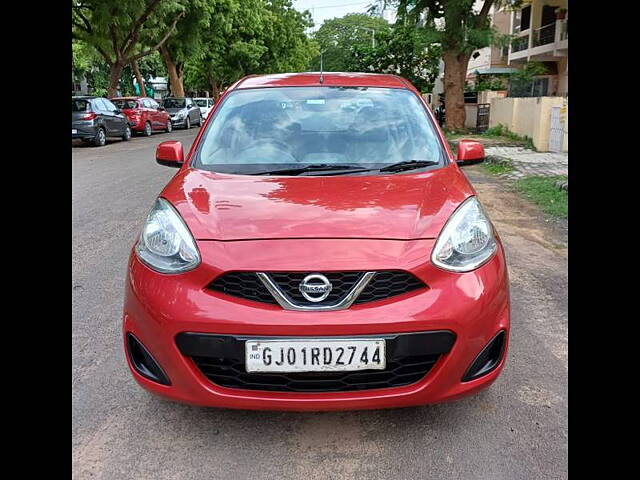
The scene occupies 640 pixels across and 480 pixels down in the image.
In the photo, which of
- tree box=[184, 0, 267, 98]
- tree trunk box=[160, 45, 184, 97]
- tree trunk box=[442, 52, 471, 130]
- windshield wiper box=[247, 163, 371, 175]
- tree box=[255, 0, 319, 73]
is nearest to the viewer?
windshield wiper box=[247, 163, 371, 175]

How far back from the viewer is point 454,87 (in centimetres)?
1850

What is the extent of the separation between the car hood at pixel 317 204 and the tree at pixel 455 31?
1519 cm

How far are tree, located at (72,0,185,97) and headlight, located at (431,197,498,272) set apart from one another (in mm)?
19468

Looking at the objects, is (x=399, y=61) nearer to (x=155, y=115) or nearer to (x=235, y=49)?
(x=235, y=49)

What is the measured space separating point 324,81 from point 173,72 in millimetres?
28803

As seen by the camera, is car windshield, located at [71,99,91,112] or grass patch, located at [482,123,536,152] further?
car windshield, located at [71,99,91,112]

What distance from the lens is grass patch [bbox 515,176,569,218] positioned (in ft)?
24.0

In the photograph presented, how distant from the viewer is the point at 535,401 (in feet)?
9.38

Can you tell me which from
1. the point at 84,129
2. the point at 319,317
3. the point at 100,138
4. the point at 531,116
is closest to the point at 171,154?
the point at 319,317

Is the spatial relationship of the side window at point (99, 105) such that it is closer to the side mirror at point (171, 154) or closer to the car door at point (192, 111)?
the car door at point (192, 111)

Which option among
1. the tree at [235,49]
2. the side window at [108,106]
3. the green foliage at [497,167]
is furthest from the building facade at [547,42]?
the side window at [108,106]

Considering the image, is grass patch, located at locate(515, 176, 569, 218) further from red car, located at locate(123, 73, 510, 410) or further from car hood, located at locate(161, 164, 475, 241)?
red car, located at locate(123, 73, 510, 410)

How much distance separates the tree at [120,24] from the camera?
64.4 ft

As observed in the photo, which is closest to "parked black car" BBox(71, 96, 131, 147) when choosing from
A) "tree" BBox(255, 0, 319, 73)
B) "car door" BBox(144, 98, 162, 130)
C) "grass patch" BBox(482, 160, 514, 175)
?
"car door" BBox(144, 98, 162, 130)
